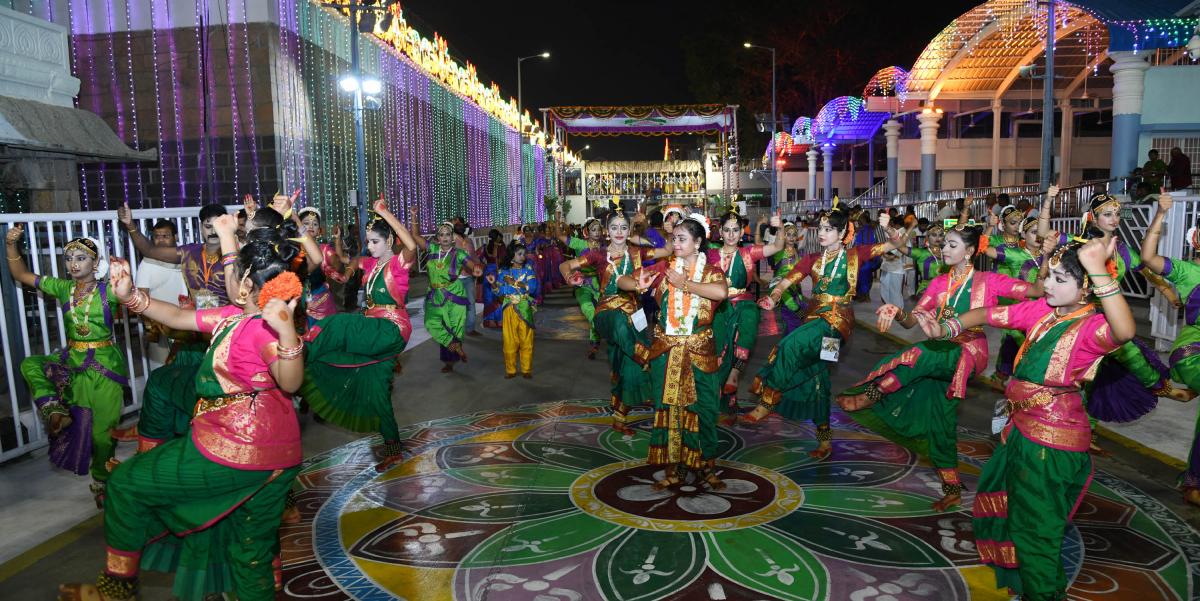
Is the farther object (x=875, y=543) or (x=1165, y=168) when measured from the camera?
(x=1165, y=168)

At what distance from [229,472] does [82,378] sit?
254 cm

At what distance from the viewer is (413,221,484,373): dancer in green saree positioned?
8914mm

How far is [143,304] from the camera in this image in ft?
10.9

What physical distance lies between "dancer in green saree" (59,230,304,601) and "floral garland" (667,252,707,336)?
252cm

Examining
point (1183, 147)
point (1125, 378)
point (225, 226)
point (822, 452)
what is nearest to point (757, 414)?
point (822, 452)

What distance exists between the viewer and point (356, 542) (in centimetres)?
436

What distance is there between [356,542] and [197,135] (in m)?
13.9

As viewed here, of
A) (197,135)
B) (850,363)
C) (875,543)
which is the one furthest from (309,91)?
(875,543)

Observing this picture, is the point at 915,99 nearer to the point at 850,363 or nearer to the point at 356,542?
the point at 850,363

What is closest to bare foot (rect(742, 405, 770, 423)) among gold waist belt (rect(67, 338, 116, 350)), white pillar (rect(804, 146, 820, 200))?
gold waist belt (rect(67, 338, 116, 350))

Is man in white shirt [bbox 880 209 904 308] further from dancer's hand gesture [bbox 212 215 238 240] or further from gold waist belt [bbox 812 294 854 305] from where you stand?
dancer's hand gesture [bbox 212 215 238 240]

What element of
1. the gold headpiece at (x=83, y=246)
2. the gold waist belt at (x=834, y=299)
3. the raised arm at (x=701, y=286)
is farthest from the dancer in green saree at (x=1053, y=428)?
the gold headpiece at (x=83, y=246)

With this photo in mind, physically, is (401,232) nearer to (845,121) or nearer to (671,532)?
(671,532)

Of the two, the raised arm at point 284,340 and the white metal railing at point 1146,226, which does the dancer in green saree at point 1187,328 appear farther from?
the raised arm at point 284,340
